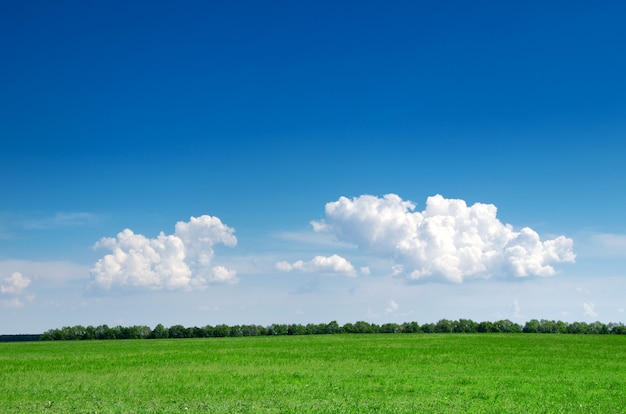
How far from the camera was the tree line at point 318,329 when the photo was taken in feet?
442

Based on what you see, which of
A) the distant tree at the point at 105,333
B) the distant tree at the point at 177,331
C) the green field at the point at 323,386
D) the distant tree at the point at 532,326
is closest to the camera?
the green field at the point at 323,386

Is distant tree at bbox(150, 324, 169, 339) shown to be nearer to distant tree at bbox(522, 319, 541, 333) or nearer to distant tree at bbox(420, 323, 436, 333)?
distant tree at bbox(420, 323, 436, 333)

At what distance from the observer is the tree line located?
134625 mm

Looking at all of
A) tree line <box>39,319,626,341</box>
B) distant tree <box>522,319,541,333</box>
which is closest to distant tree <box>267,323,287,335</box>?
tree line <box>39,319,626,341</box>

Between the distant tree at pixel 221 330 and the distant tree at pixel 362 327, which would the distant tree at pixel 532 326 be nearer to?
the distant tree at pixel 362 327

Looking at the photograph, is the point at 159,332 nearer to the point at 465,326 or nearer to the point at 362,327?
the point at 362,327

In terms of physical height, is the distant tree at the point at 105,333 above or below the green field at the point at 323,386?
above

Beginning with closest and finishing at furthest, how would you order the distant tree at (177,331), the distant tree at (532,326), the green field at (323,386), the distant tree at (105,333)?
the green field at (323,386), the distant tree at (105,333), the distant tree at (177,331), the distant tree at (532,326)

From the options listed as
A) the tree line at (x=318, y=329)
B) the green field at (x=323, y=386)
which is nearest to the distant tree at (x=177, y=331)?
the tree line at (x=318, y=329)

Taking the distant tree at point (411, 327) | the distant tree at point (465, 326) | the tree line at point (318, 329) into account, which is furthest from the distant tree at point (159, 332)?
the distant tree at point (465, 326)

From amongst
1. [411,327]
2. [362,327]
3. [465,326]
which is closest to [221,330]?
[362,327]

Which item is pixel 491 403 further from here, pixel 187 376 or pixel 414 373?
pixel 187 376

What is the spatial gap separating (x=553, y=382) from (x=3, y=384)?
108 feet

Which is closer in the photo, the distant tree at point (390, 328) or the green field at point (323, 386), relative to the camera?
the green field at point (323, 386)
